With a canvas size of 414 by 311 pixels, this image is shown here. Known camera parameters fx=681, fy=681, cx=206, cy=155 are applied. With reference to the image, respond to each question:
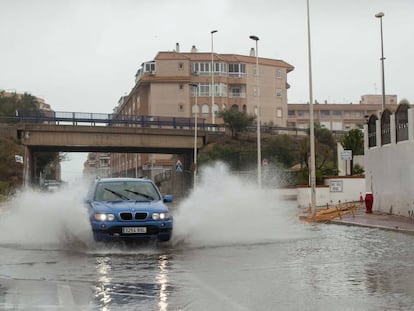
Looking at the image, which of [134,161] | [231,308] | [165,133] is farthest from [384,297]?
[134,161]

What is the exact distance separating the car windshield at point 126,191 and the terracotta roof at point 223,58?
3057 inches

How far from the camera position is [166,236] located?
1493cm

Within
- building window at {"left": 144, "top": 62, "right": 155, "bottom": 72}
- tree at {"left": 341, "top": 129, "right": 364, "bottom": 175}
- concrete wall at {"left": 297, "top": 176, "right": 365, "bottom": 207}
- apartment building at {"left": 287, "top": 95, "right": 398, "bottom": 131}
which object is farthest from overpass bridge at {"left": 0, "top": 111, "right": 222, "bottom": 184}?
apartment building at {"left": 287, "top": 95, "right": 398, "bottom": 131}

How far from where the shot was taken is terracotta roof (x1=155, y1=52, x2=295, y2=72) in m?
93.8

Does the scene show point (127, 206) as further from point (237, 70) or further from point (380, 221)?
point (237, 70)

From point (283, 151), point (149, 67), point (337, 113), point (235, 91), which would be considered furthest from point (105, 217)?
point (337, 113)

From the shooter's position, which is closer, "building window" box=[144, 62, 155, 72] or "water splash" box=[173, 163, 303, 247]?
"water splash" box=[173, 163, 303, 247]

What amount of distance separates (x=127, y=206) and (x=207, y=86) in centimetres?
8164

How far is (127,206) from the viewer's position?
585 inches

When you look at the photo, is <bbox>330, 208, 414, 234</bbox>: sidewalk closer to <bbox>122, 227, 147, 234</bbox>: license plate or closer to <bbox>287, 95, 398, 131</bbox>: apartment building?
<bbox>122, 227, 147, 234</bbox>: license plate

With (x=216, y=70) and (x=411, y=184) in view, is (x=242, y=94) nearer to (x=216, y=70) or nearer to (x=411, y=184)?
(x=216, y=70)

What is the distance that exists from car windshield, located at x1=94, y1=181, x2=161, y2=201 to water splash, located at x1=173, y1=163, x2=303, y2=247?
1.21 m

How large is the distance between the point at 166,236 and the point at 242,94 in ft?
280

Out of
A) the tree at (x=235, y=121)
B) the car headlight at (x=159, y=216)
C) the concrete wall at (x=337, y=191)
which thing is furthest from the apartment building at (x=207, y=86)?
the car headlight at (x=159, y=216)
